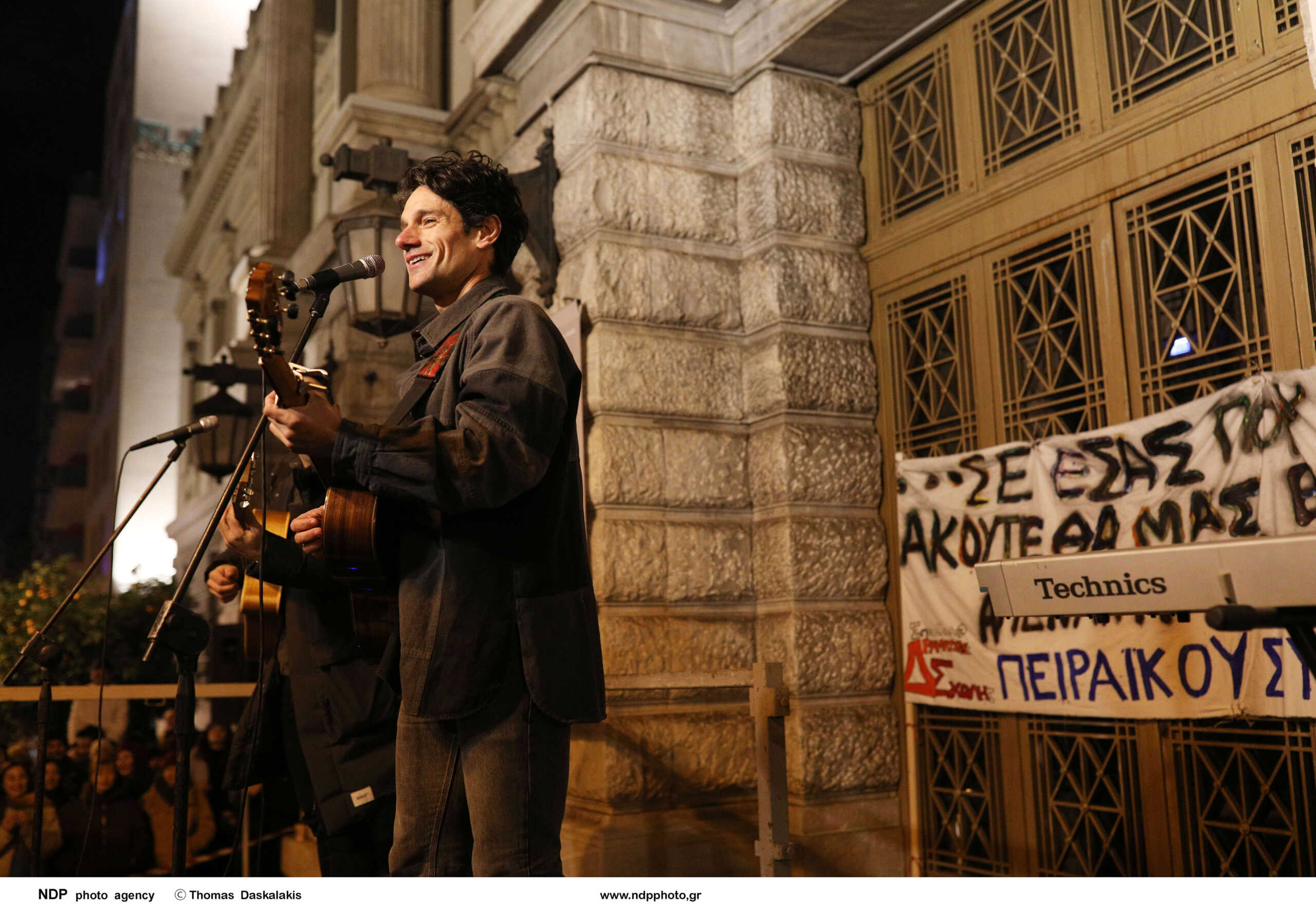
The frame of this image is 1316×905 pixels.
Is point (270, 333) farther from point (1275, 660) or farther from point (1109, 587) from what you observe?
point (1275, 660)

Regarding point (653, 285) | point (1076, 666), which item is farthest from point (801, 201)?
point (1076, 666)

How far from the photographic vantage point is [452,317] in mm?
2422

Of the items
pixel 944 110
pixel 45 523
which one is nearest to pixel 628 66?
pixel 944 110

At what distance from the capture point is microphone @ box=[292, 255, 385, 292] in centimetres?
257

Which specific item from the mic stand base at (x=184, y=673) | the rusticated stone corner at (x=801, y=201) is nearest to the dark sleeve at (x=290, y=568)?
the mic stand base at (x=184, y=673)

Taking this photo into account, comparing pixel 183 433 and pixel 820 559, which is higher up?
pixel 183 433

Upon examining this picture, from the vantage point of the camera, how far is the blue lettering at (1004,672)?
4.35m

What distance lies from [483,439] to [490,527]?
210mm

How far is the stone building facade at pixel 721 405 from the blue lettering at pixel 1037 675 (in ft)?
3.24

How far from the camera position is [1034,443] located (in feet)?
14.5

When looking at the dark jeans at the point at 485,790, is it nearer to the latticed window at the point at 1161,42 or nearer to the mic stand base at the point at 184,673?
the mic stand base at the point at 184,673

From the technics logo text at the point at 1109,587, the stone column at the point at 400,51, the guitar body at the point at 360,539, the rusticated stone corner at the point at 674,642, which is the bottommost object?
the rusticated stone corner at the point at 674,642

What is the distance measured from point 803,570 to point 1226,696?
1.95 meters
